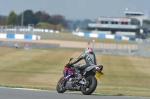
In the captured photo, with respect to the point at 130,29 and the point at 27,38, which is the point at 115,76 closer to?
the point at 27,38

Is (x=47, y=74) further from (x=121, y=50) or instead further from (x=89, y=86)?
(x=121, y=50)

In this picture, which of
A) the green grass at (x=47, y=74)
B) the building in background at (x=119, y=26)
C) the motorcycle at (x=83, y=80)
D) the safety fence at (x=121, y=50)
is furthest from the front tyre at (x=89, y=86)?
the building in background at (x=119, y=26)

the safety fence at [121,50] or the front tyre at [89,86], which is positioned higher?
the front tyre at [89,86]

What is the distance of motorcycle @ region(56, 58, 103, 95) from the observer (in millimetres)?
14781

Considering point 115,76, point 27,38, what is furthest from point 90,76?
point 27,38

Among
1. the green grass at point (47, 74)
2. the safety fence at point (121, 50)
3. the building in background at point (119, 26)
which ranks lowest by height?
the building in background at point (119, 26)

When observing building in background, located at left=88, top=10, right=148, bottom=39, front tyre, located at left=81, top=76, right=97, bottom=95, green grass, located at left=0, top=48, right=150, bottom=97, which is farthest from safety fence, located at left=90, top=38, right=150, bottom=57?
building in background, located at left=88, top=10, right=148, bottom=39

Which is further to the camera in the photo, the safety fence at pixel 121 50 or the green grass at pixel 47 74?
the safety fence at pixel 121 50

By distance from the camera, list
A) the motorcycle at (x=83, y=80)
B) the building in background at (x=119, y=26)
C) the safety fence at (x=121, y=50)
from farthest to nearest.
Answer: the building in background at (x=119, y=26)
the safety fence at (x=121, y=50)
the motorcycle at (x=83, y=80)

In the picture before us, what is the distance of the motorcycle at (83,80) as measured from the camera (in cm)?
1478

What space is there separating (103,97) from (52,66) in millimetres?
22047

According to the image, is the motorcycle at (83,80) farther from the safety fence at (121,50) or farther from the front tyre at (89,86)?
the safety fence at (121,50)

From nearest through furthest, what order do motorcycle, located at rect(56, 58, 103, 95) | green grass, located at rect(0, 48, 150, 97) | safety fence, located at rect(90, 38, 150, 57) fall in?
motorcycle, located at rect(56, 58, 103, 95), green grass, located at rect(0, 48, 150, 97), safety fence, located at rect(90, 38, 150, 57)

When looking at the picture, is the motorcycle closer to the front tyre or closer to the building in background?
the front tyre
